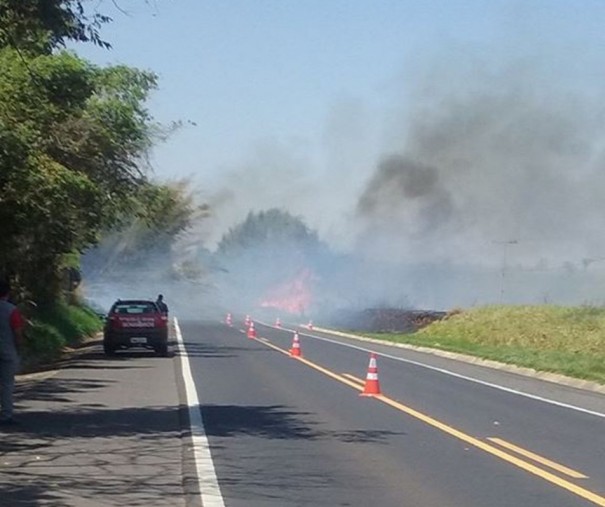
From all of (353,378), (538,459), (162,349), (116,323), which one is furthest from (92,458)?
(116,323)

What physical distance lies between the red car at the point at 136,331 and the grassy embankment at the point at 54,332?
4.98ft

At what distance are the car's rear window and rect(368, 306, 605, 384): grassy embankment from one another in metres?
9.20

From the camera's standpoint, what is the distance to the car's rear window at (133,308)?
37812 millimetres

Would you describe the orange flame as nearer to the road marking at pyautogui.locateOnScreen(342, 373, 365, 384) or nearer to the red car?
the red car

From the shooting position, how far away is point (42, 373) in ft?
93.0

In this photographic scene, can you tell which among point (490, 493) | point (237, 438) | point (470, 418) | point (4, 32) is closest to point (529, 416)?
point (470, 418)

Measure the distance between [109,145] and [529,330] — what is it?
18.1 m

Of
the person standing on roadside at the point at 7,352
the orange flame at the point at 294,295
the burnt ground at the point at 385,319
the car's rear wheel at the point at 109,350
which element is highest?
the orange flame at the point at 294,295

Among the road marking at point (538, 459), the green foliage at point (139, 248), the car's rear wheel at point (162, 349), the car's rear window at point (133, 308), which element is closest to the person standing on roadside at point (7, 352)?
the road marking at point (538, 459)

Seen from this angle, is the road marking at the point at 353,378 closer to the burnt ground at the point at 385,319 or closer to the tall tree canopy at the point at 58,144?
the tall tree canopy at the point at 58,144

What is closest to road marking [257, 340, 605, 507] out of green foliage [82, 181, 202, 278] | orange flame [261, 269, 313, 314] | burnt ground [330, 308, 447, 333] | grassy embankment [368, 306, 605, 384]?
grassy embankment [368, 306, 605, 384]

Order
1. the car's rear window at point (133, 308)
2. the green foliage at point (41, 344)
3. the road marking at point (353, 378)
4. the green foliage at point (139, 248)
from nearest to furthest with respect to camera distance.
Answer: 1. the road marking at point (353, 378)
2. the green foliage at point (41, 344)
3. the car's rear window at point (133, 308)
4. the green foliage at point (139, 248)

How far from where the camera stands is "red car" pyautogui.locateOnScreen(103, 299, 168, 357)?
3709cm

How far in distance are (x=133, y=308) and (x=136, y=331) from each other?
137cm
